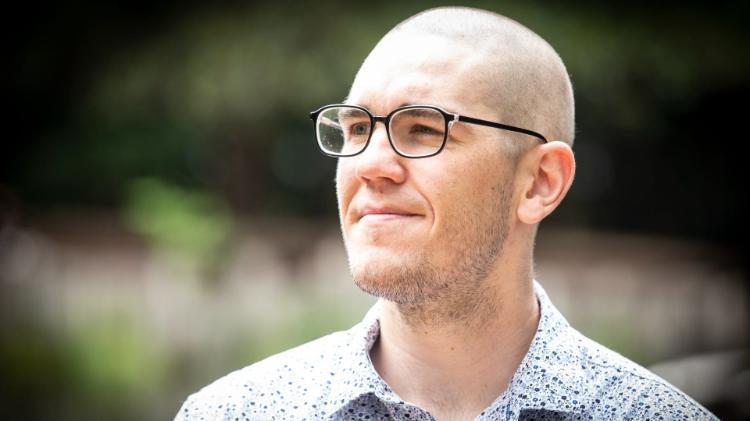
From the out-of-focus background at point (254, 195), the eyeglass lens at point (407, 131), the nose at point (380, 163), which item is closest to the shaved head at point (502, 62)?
the eyeglass lens at point (407, 131)

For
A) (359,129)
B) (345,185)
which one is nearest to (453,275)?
(345,185)

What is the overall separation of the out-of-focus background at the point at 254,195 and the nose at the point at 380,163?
3.66 meters

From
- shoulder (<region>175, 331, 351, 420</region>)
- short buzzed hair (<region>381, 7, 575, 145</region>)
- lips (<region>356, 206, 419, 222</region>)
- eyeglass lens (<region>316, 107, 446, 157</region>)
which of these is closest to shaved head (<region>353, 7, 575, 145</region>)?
short buzzed hair (<region>381, 7, 575, 145</region>)

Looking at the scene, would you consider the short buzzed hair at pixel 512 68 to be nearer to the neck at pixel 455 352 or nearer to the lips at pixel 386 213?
the lips at pixel 386 213

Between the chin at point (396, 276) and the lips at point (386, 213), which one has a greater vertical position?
the lips at point (386, 213)

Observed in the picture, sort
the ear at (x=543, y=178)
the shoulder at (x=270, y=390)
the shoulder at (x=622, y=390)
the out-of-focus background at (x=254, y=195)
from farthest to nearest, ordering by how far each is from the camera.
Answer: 1. the out-of-focus background at (x=254, y=195)
2. the ear at (x=543, y=178)
3. the shoulder at (x=270, y=390)
4. the shoulder at (x=622, y=390)

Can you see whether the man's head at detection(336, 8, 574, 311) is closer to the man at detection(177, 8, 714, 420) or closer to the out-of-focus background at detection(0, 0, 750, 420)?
the man at detection(177, 8, 714, 420)

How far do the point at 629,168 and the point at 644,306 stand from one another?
3.54 meters

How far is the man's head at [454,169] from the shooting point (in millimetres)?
2473

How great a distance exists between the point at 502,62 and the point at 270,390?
1157mm

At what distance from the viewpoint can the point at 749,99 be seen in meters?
10.1

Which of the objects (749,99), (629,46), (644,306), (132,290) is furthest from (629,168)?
(132,290)

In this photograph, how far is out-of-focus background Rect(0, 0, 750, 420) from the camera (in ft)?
23.7

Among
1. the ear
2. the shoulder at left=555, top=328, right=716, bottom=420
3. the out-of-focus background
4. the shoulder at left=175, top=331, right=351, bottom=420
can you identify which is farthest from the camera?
the out-of-focus background
